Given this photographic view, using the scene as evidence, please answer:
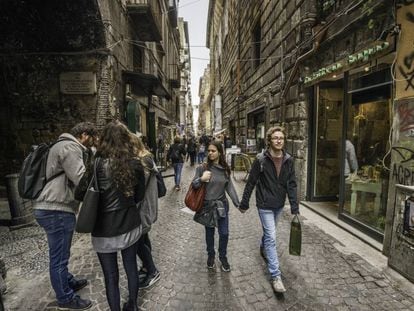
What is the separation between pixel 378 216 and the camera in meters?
4.53

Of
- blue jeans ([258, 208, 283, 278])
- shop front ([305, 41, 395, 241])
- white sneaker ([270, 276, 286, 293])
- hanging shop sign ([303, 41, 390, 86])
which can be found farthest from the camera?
shop front ([305, 41, 395, 241])

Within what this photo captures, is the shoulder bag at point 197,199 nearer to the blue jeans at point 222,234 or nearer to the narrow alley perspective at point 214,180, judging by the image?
the narrow alley perspective at point 214,180

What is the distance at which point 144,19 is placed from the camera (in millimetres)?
9828

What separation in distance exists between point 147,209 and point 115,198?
0.59 metres

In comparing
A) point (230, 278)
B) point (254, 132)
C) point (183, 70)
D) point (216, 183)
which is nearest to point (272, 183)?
point (216, 183)

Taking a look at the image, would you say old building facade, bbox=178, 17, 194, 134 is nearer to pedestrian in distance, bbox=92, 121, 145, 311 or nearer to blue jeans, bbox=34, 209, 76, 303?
blue jeans, bbox=34, 209, 76, 303

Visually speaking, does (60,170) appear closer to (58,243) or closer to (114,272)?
(58,243)

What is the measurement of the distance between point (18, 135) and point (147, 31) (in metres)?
6.34

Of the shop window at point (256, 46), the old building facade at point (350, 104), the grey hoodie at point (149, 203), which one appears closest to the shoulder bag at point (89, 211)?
the grey hoodie at point (149, 203)

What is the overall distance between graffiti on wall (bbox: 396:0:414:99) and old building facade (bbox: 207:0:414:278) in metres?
0.01

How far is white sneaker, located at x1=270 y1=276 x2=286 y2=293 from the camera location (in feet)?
9.51

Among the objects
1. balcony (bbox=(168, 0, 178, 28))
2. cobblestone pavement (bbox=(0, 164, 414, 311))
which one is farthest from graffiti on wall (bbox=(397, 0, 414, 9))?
balcony (bbox=(168, 0, 178, 28))

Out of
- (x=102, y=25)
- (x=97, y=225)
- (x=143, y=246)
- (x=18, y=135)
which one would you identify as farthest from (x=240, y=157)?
(x=97, y=225)

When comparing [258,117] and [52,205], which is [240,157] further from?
[52,205]
